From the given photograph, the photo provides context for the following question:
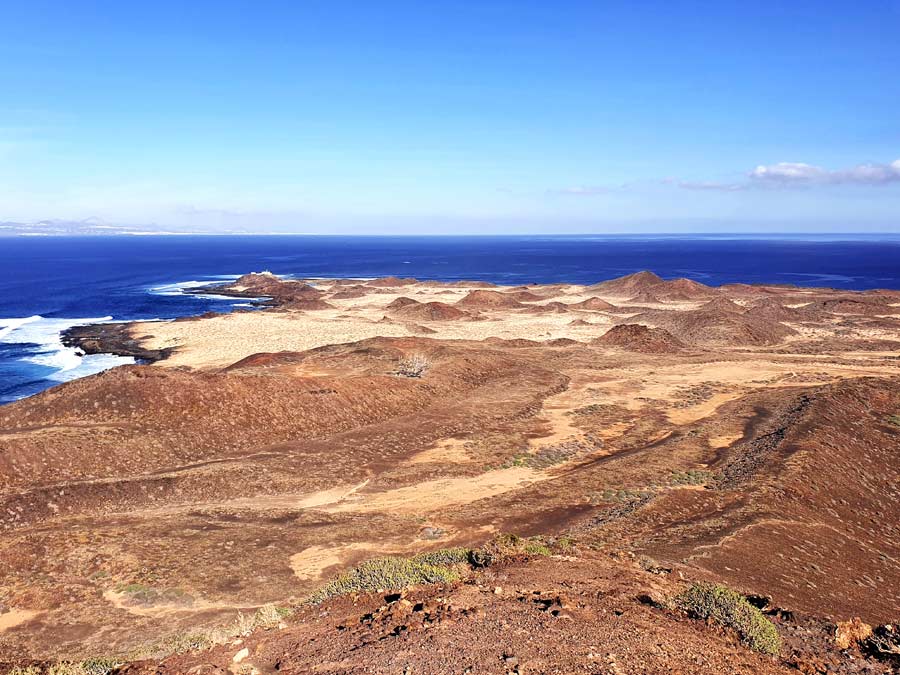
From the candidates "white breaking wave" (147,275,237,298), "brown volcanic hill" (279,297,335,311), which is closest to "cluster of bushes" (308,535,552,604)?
"brown volcanic hill" (279,297,335,311)

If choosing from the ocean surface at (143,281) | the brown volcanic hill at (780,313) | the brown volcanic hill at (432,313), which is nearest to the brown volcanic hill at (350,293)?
the ocean surface at (143,281)

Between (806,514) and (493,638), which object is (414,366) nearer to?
(806,514)

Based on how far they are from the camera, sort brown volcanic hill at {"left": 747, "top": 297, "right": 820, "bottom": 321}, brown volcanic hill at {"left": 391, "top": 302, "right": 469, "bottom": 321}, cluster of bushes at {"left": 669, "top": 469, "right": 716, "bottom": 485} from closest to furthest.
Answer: cluster of bushes at {"left": 669, "top": 469, "right": 716, "bottom": 485} → brown volcanic hill at {"left": 747, "top": 297, "right": 820, "bottom": 321} → brown volcanic hill at {"left": 391, "top": 302, "right": 469, "bottom": 321}

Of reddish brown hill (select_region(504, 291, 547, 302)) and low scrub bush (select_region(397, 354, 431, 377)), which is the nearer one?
low scrub bush (select_region(397, 354, 431, 377))

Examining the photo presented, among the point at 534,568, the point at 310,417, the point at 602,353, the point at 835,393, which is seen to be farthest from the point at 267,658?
the point at 602,353

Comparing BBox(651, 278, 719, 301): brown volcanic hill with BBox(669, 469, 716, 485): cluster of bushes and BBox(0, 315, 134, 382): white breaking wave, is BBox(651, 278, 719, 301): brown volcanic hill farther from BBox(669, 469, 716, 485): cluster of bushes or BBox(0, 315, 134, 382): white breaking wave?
BBox(669, 469, 716, 485): cluster of bushes

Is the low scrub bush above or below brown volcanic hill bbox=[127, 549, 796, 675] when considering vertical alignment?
below

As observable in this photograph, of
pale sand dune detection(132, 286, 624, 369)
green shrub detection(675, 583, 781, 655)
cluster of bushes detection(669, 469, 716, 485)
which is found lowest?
pale sand dune detection(132, 286, 624, 369)

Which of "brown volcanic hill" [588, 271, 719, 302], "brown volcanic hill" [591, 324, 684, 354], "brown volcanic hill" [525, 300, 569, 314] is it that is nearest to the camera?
"brown volcanic hill" [591, 324, 684, 354]

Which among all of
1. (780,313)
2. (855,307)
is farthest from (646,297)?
(855,307)
